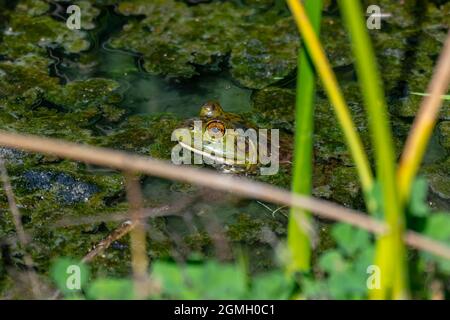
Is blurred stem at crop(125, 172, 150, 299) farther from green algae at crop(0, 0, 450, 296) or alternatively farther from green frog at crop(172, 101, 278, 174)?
green frog at crop(172, 101, 278, 174)

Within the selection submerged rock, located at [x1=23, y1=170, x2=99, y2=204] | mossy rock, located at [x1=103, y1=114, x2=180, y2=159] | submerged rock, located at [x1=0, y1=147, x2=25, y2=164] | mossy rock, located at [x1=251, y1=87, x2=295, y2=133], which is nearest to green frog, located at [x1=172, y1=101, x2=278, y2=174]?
mossy rock, located at [x1=103, y1=114, x2=180, y2=159]

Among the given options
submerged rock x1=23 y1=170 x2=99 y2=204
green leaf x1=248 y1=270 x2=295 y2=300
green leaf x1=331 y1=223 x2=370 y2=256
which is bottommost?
green leaf x1=248 y1=270 x2=295 y2=300

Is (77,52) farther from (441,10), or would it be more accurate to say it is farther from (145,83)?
(441,10)

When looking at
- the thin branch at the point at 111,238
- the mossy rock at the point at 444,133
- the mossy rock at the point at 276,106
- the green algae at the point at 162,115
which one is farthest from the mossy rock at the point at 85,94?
the mossy rock at the point at 444,133

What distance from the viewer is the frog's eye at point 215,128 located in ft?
13.2

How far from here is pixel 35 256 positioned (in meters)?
3.33

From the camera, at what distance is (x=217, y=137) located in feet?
13.4

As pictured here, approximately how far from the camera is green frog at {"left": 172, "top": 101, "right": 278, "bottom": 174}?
4.05 m

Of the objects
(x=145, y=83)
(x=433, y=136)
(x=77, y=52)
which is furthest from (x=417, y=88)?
(x=77, y=52)

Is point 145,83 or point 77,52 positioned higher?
point 77,52

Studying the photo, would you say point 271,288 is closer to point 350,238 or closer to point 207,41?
point 350,238

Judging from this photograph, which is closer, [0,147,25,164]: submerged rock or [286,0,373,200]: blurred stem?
[286,0,373,200]: blurred stem

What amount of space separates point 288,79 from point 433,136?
97 centimetres

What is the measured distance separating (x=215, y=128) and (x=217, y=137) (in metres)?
0.06
